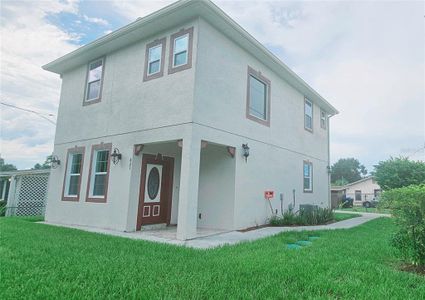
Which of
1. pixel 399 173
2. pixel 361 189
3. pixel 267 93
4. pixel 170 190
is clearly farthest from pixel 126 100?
pixel 361 189

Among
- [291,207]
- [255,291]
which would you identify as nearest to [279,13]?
[291,207]

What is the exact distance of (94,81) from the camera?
10781mm

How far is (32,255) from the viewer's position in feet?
15.8

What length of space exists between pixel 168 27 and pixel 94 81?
4008mm

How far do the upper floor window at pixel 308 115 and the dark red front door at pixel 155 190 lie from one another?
7.61m

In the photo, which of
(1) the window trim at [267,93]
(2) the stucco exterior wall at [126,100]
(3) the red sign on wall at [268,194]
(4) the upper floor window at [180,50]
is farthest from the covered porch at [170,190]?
(4) the upper floor window at [180,50]

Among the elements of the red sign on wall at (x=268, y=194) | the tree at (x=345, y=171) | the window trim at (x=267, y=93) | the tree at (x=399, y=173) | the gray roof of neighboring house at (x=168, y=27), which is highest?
the tree at (x=345, y=171)

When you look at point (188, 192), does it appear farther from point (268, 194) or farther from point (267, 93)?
point (267, 93)

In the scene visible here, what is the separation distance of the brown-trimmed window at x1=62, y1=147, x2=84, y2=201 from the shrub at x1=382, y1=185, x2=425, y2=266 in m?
9.44

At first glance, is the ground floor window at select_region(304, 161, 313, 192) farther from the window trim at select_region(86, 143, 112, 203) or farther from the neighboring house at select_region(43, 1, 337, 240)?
the window trim at select_region(86, 143, 112, 203)

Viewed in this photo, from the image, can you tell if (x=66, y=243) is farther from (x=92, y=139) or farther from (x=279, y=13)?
(x=279, y=13)

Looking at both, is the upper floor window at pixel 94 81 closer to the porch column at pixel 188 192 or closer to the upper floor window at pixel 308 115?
the porch column at pixel 188 192

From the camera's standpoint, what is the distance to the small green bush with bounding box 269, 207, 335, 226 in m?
10.3

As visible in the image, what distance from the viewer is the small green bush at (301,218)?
10336 mm
